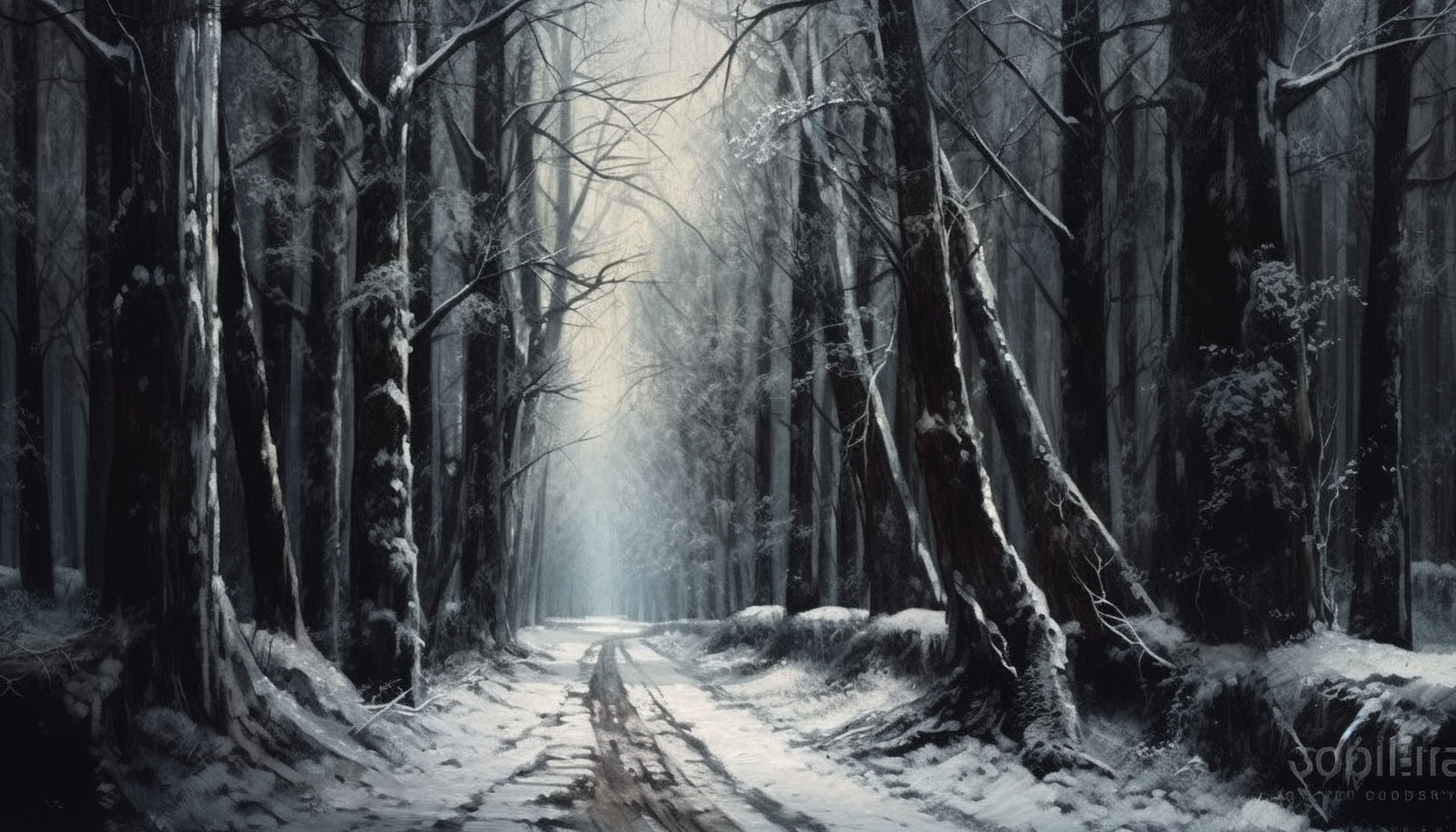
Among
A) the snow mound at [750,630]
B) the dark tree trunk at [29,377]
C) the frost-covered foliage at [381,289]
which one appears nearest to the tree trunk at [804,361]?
the snow mound at [750,630]

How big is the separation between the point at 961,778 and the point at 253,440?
725 centimetres

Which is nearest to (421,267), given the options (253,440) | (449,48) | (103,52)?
(449,48)

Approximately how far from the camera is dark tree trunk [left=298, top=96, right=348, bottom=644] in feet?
53.7

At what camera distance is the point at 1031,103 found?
19406 millimetres

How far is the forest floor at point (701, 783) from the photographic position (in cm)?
812

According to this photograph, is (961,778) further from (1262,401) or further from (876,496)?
(876,496)

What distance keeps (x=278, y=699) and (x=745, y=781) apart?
12.8 ft

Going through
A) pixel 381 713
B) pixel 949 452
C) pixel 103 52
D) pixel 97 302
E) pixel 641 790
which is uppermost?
pixel 103 52

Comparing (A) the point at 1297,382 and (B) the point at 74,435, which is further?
(B) the point at 74,435

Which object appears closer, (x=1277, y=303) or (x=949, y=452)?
(x=1277, y=303)

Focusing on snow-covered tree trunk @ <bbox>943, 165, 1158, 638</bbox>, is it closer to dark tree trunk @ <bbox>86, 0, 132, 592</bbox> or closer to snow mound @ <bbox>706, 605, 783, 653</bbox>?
dark tree trunk @ <bbox>86, 0, 132, 592</bbox>

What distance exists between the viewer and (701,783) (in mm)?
10242

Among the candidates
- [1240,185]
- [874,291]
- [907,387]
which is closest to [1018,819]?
[1240,185]

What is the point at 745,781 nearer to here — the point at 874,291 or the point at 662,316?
the point at 874,291
